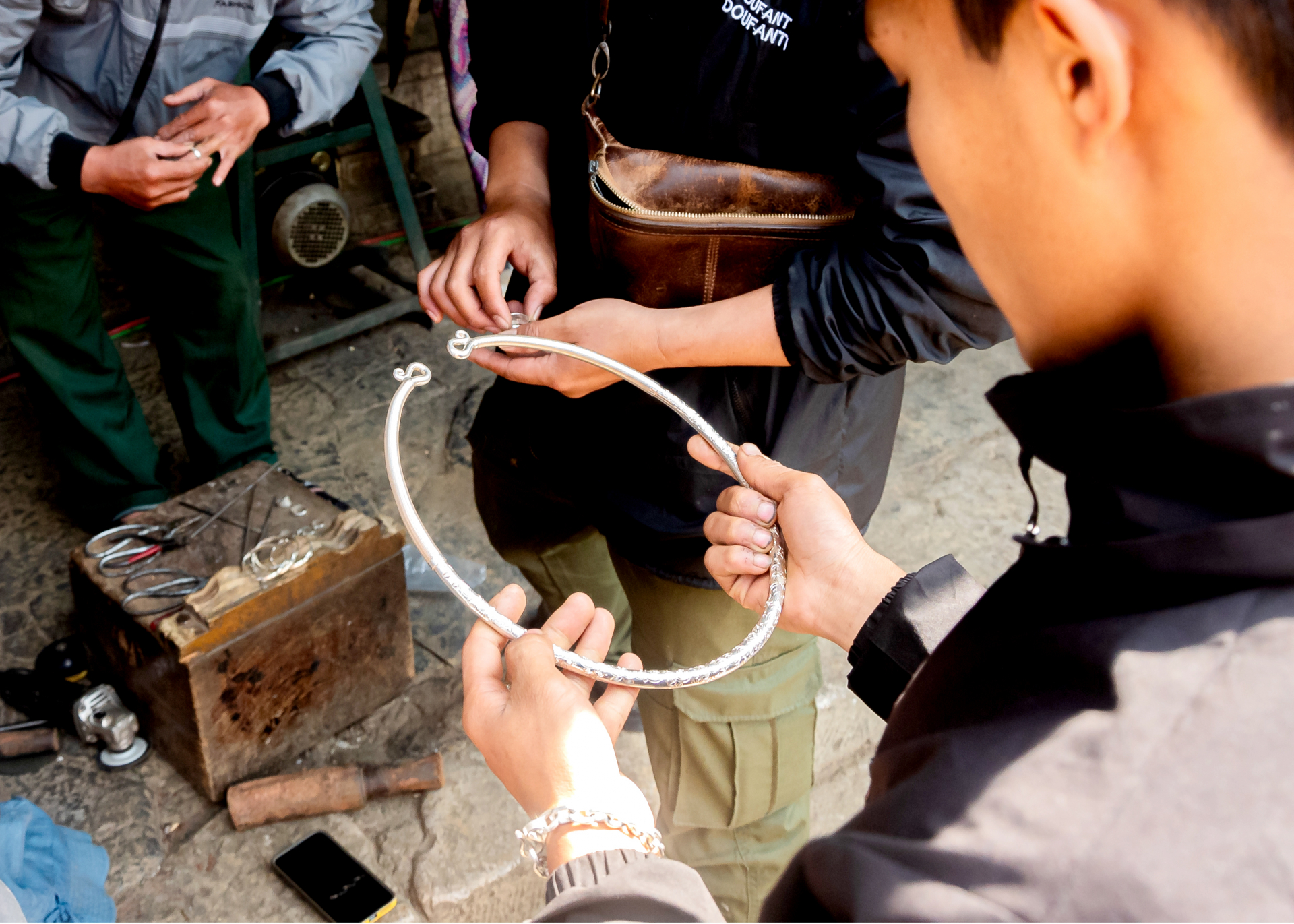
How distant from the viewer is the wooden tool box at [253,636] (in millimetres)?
1975

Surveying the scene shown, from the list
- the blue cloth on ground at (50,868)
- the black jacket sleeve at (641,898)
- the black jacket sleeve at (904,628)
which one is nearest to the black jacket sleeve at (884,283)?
the black jacket sleeve at (904,628)

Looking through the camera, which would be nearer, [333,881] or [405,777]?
[333,881]

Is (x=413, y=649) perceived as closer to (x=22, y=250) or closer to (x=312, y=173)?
(x=22, y=250)

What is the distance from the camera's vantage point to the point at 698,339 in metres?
1.32

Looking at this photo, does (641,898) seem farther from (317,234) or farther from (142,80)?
(317,234)

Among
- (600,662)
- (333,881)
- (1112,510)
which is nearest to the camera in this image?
(1112,510)

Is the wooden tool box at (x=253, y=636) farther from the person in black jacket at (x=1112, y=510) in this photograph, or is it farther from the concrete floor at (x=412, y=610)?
the person in black jacket at (x=1112, y=510)

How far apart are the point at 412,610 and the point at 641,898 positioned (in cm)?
209

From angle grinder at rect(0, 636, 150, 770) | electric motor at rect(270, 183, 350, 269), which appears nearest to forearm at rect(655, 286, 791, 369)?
angle grinder at rect(0, 636, 150, 770)

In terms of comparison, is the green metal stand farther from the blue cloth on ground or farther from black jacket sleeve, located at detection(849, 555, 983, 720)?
black jacket sleeve, located at detection(849, 555, 983, 720)

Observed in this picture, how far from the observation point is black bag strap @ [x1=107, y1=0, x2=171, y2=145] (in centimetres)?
229

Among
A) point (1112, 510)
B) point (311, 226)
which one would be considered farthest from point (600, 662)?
point (311, 226)

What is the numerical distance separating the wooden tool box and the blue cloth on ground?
26 centimetres

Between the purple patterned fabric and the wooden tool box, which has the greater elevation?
the purple patterned fabric
